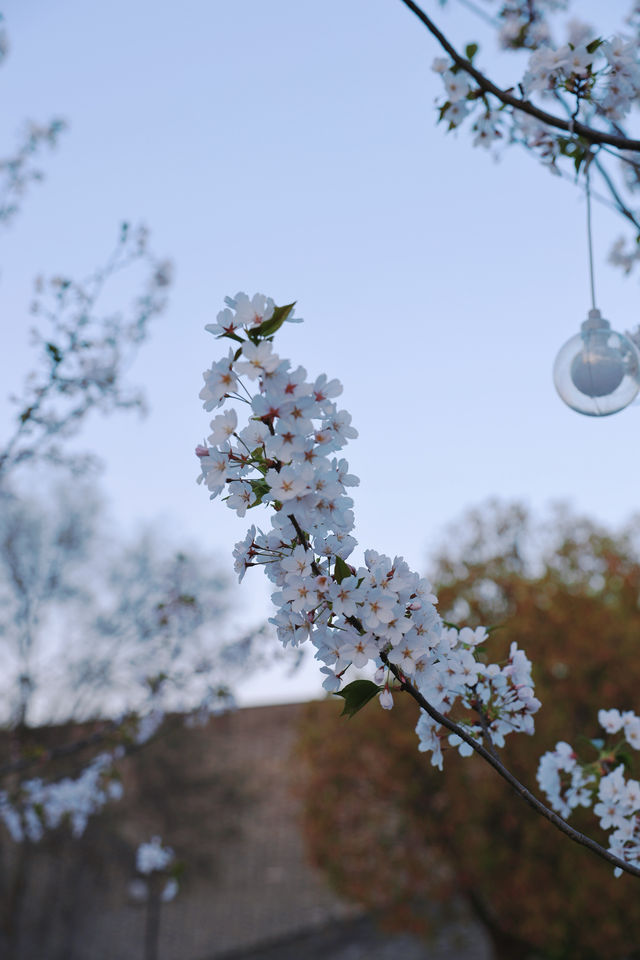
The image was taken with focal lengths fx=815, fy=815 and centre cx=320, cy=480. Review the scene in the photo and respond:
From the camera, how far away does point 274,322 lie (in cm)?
122

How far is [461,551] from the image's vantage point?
15164 mm

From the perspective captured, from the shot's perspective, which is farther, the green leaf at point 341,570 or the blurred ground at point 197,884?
the blurred ground at point 197,884

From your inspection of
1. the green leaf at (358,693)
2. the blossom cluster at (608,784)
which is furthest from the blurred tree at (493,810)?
the green leaf at (358,693)

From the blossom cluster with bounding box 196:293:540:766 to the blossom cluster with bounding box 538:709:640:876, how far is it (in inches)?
35.0

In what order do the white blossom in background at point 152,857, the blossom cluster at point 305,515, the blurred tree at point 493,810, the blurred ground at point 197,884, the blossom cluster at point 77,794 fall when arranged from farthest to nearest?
the blurred ground at point 197,884, the blurred tree at point 493,810, the white blossom in background at point 152,857, the blossom cluster at point 77,794, the blossom cluster at point 305,515

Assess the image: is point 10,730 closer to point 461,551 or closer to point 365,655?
point 461,551

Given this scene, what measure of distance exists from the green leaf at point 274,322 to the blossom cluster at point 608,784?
1.38 meters

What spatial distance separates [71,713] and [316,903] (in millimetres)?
5633

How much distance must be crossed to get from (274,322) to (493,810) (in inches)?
323

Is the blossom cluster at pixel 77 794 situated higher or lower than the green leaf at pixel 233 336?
higher

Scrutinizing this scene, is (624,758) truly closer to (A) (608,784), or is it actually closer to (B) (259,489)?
(A) (608,784)

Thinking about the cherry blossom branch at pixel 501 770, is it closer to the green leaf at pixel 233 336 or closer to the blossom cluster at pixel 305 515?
the blossom cluster at pixel 305 515

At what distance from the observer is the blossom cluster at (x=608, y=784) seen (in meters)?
1.89

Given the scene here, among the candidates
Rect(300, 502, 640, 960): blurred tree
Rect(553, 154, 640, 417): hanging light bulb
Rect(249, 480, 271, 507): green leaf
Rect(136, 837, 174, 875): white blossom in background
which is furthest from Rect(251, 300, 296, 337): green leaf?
Rect(300, 502, 640, 960): blurred tree
